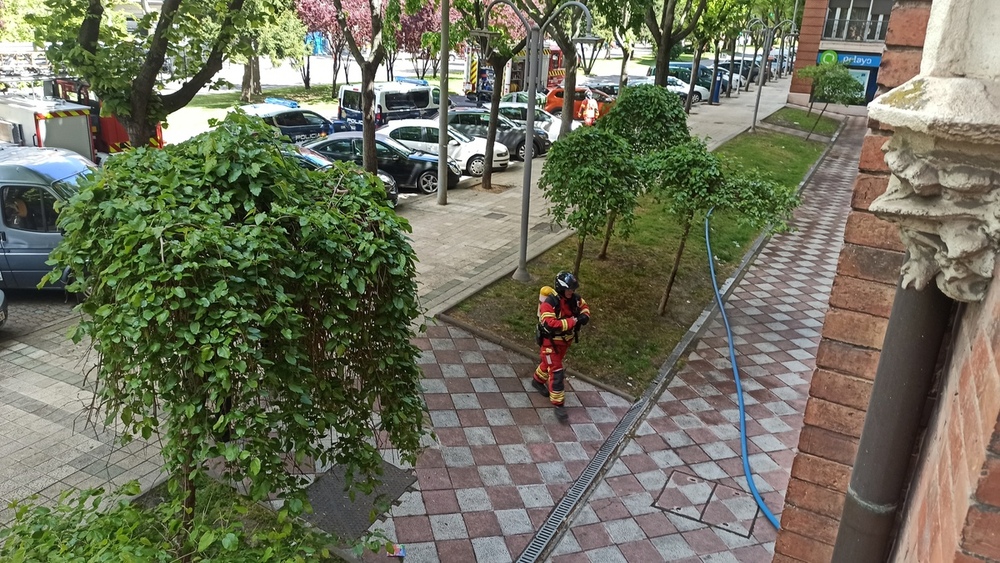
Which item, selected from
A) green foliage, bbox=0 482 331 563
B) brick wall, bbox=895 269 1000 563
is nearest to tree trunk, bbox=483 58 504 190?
green foliage, bbox=0 482 331 563

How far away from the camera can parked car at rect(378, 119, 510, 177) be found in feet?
58.2

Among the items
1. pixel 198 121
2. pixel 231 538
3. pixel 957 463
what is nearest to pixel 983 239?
pixel 957 463

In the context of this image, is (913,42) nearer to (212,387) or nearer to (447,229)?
(212,387)

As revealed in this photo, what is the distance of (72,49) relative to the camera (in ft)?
24.6

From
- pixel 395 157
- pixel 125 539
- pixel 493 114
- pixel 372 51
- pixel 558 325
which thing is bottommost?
pixel 558 325

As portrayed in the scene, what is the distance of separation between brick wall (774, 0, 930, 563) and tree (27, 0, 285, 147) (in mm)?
7017

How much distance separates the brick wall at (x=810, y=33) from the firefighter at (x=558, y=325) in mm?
33893

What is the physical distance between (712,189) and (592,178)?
58.4 inches

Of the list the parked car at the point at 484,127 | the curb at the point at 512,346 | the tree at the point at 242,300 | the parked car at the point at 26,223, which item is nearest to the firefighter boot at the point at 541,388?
the curb at the point at 512,346

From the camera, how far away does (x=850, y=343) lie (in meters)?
3.03

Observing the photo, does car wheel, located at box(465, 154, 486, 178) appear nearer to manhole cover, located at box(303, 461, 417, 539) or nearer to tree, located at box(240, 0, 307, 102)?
manhole cover, located at box(303, 461, 417, 539)

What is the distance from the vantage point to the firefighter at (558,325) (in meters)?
7.40

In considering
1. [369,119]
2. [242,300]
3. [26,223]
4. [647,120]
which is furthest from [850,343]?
[369,119]

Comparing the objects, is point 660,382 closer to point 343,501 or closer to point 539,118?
point 343,501
